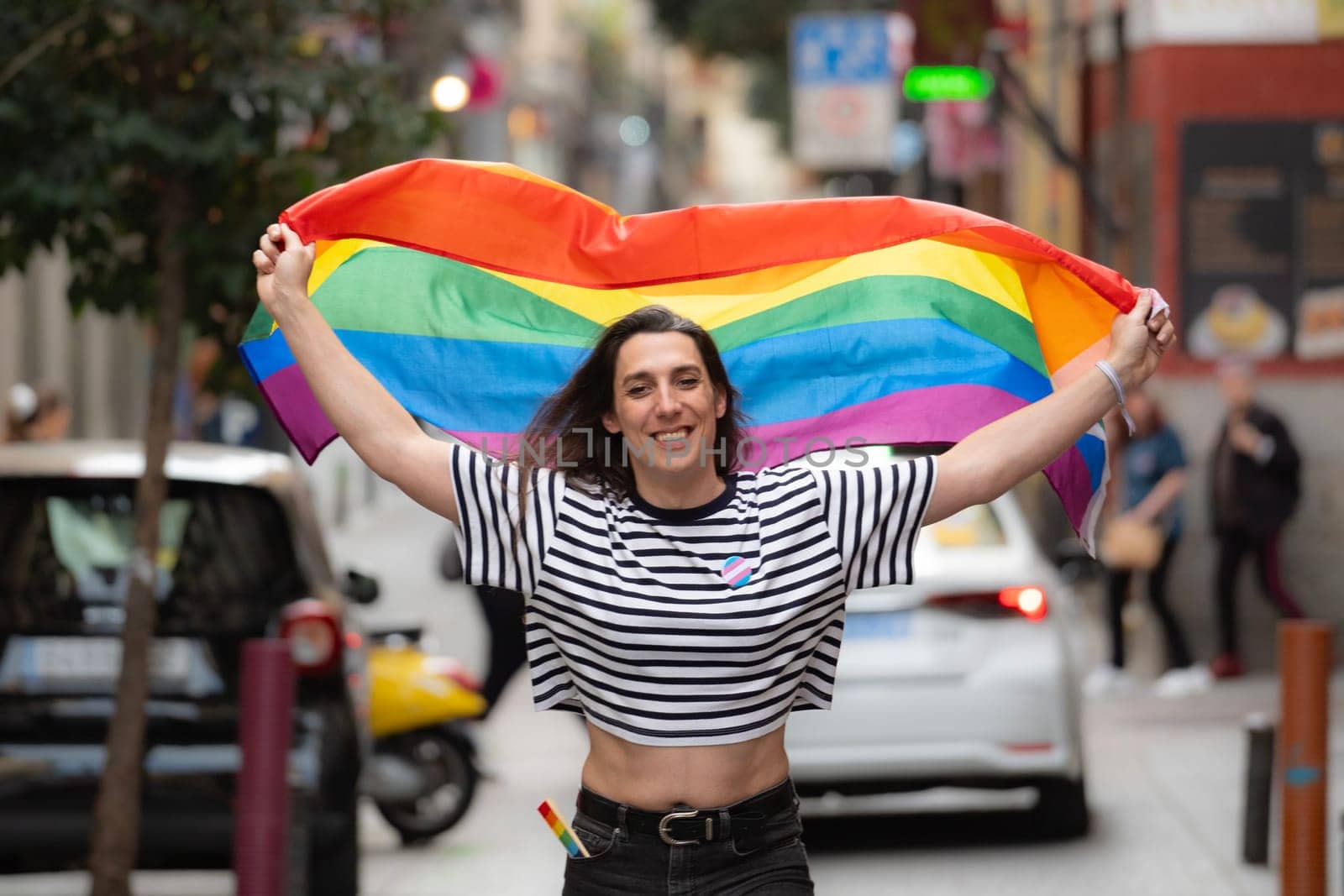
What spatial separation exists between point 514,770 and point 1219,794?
3.46 meters

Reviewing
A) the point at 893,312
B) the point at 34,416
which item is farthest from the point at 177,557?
the point at 34,416

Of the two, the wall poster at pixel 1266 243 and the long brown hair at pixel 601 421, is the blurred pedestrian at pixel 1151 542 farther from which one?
the long brown hair at pixel 601 421

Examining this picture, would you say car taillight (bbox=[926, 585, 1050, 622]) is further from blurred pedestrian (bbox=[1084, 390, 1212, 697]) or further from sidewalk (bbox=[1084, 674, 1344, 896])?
blurred pedestrian (bbox=[1084, 390, 1212, 697])

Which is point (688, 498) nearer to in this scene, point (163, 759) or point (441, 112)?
point (163, 759)

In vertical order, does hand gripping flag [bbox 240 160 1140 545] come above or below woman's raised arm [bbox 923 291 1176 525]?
above

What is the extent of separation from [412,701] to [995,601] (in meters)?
2.48

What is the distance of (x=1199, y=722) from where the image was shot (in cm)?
1241

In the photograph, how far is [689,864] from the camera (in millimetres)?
3666

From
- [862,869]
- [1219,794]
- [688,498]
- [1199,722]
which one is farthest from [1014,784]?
[688,498]

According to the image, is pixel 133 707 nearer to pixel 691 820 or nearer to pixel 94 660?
pixel 94 660

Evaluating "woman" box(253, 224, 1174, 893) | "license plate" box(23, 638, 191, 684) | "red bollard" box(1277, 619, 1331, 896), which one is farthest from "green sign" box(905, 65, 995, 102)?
"woman" box(253, 224, 1174, 893)

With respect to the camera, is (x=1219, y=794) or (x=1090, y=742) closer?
(x=1219, y=794)

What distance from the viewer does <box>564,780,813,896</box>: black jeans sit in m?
3.67

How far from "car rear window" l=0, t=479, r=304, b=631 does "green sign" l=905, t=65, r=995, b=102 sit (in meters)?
10.6
